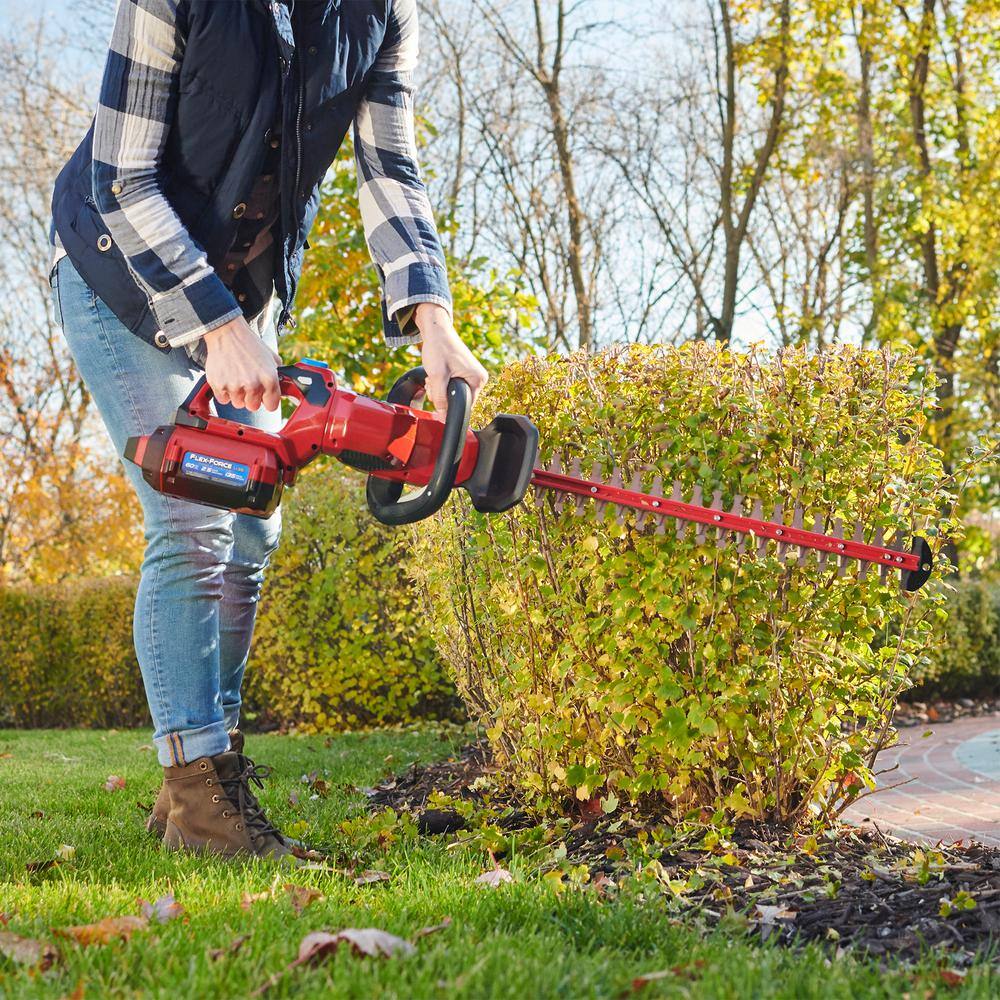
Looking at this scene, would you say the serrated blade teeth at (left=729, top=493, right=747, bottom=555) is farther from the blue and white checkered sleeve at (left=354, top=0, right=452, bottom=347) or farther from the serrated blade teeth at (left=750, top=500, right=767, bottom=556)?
the blue and white checkered sleeve at (left=354, top=0, right=452, bottom=347)

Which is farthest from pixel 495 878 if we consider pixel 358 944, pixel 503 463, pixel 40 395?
pixel 40 395

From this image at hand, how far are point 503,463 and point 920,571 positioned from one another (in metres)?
1.12

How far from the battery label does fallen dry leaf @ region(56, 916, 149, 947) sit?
965 millimetres

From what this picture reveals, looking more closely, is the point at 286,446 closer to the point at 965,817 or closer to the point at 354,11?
the point at 354,11

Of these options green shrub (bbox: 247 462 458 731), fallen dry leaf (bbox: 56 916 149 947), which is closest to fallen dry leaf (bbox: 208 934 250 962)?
fallen dry leaf (bbox: 56 916 149 947)

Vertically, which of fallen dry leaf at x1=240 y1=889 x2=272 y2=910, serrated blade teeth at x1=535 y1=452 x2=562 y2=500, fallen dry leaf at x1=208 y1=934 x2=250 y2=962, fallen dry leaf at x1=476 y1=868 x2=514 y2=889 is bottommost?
fallen dry leaf at x1=476 y1=868 x2=514 y2=889

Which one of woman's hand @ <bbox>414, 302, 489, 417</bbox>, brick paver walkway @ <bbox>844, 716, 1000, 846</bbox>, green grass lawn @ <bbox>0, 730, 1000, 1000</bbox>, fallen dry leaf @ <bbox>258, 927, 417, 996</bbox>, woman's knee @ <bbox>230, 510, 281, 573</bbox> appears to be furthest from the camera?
brick paver walkway @ <bbox>844, 716, 1000, 846</bbox>

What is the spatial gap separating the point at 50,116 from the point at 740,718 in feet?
55.3

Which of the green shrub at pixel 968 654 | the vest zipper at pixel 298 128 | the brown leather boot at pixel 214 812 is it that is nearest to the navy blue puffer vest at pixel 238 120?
the vest zipper at pixel 298 128

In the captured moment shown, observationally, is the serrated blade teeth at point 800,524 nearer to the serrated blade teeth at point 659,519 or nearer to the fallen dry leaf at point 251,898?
the serrated blade teeth at point 659,519

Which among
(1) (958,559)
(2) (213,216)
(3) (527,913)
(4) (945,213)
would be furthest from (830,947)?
(4) (945,213)

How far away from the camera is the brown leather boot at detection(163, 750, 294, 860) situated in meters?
2.58

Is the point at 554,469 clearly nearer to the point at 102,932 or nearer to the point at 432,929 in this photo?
the point at 432,929

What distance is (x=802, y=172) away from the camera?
11.9m
